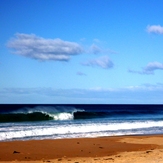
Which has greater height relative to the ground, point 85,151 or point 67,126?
point 67,126

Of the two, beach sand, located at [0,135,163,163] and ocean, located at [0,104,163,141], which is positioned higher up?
ocean, located at [0,104,163,141]

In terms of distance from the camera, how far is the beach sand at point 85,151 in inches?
508

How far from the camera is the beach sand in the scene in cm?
1291

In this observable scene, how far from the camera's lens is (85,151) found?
15852 mm

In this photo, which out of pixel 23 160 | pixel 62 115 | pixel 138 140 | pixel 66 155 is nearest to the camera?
pixel 23 160

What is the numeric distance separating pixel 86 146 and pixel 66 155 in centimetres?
267

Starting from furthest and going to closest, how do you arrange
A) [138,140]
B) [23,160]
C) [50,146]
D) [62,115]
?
[62,115] → [138,140] → [50,146] → [23,160]

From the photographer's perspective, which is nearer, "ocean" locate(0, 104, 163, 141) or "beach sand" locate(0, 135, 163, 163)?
"beach sand" locate(0, 135, 163, 163)

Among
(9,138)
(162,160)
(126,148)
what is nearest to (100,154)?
(126,148)

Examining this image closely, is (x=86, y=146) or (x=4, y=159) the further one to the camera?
(x=86, y=146)

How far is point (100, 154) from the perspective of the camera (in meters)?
15.0

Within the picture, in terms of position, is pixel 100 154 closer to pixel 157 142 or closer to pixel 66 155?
pixel 66 155

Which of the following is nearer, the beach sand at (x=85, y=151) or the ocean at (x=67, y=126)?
the beach sand at (x=85, y=151)

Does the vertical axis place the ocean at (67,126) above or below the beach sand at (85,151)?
above
